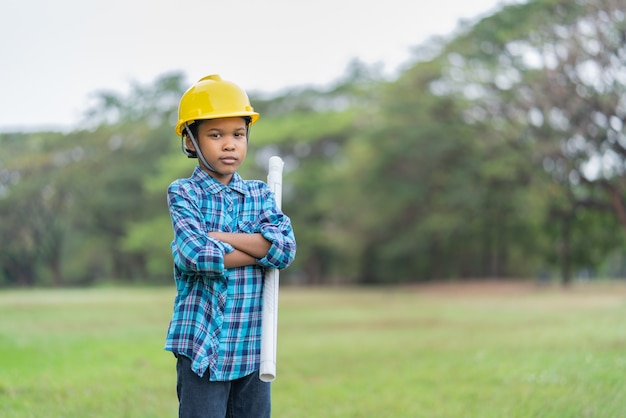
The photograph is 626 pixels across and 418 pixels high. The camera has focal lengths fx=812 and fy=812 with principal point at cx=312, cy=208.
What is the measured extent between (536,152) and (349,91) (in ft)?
84.2

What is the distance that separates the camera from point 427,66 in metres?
37.3

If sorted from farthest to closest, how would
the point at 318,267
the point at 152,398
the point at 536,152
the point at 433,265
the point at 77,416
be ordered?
the point at 318,267, the point at 433,265, the point at 536,152, the point at 152,398, the point at 77,416

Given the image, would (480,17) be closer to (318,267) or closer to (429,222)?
(429,222)

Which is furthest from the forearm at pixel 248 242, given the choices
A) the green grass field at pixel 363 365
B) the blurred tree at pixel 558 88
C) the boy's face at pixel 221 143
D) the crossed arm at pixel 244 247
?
the blurred tree at pixel 558 88

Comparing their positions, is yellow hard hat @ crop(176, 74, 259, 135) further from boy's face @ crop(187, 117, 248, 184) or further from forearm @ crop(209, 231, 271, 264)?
forearm @ crop(209, 231, 271, 264)

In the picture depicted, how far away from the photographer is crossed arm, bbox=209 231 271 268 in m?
3.18

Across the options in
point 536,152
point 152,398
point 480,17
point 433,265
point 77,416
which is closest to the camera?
point 77,416

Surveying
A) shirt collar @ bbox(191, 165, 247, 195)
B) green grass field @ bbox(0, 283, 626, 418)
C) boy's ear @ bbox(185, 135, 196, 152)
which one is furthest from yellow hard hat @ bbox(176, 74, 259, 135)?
green grass field @ bbox(0, 283, 626, 418)

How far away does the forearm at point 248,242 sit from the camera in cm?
319

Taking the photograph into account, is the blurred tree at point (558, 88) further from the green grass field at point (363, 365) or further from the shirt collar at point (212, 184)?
the shirt collar at point (212, 184)

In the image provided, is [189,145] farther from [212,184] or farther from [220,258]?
[220,258]

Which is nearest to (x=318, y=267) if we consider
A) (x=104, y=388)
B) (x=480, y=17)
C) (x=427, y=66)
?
(x=427, y=66)

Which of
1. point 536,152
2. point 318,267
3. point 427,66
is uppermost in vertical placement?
point 427,66

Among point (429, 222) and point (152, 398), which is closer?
point (152, 398)
